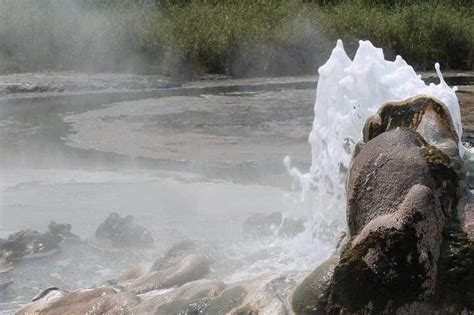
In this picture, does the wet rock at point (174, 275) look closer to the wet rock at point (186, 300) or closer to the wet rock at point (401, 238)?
the wet rock at point (186, 300)

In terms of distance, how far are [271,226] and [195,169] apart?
368cm

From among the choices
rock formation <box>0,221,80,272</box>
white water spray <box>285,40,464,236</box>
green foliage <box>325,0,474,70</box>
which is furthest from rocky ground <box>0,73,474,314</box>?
green foliage <box>325,0,474,70</box>

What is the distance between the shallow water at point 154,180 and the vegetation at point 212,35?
8375 mm

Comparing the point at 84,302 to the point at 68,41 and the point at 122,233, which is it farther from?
the point at 68,41

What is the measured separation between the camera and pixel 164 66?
91.9 ft

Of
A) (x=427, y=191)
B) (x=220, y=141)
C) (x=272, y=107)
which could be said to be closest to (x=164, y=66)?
(x=272, y=107)

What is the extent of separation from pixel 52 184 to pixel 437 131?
7.14 metres

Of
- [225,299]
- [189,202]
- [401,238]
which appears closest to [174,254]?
[225,299]

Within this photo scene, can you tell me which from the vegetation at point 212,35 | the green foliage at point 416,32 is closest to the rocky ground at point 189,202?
the vegetation at point 212,35

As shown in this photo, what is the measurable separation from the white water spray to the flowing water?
12mm

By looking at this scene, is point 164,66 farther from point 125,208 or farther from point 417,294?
point 417,294

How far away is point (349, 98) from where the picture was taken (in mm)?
6395

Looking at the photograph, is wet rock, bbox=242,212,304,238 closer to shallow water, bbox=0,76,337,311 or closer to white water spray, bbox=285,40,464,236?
shallow water, bbox=0,76,337,311

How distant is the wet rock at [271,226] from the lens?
8.26 metres
